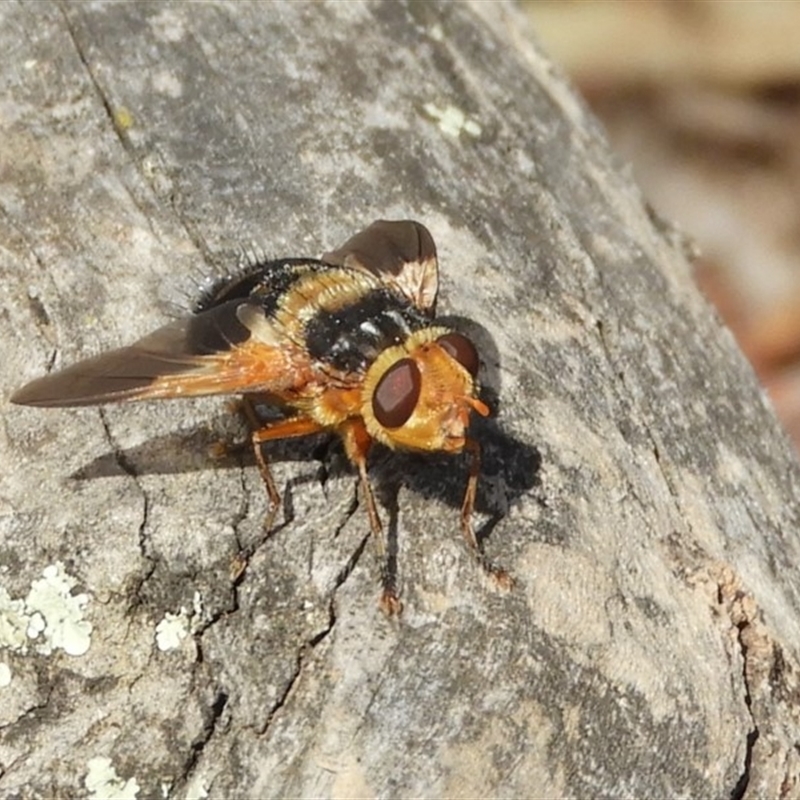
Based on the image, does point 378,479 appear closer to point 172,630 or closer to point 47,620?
point 172,630

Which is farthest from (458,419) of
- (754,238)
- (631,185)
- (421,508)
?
(754,238)

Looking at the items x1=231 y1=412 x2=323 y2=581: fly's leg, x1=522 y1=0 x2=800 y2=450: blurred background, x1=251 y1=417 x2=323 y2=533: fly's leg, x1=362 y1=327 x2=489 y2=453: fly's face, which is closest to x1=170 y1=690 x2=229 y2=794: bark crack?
x1=231 y1=412 x2=323 y2=581: fly's leg

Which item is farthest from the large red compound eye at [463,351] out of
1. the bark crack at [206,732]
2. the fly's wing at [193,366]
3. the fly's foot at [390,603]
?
the bark crack at [206,732]

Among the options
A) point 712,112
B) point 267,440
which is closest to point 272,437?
point 267,440

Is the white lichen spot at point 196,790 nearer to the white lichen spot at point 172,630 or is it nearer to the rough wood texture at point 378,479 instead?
the rough wood texture at point 378,479

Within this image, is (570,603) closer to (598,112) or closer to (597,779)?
(597,779)
